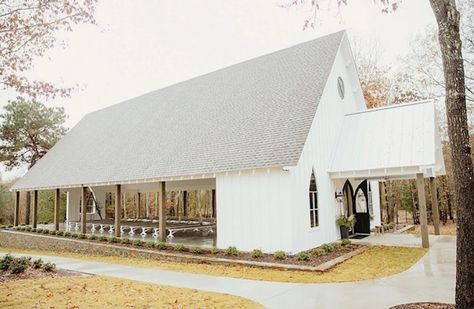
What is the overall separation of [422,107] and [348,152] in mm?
3636

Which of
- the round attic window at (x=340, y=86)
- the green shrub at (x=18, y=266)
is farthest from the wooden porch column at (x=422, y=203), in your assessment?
the green shrub at (x=18, y=266)

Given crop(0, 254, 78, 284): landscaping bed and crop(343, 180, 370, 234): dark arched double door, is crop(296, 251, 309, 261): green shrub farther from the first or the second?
crop(0, 254, 78, 284): landscaping bed

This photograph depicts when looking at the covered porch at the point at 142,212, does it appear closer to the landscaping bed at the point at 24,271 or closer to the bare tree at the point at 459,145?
the landscaping bed at the point at 24,271

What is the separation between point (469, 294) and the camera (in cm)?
525

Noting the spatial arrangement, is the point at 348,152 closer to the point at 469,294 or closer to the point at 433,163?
the point at 433,163

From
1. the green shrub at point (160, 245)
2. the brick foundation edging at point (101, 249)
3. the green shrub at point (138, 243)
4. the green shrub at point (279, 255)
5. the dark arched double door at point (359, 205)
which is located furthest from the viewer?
the dark arched double door at point (359, 205)

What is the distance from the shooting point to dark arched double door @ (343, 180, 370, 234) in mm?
16641

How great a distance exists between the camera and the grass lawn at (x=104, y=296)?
680 cm

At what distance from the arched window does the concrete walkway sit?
11.9 ft

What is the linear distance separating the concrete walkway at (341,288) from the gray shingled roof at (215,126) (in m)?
4.09

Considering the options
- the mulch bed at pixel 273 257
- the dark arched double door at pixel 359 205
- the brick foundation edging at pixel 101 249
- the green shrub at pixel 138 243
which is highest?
the dark arched double door at pixel 359 205

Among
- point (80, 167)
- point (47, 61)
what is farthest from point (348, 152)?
point (80, 167)

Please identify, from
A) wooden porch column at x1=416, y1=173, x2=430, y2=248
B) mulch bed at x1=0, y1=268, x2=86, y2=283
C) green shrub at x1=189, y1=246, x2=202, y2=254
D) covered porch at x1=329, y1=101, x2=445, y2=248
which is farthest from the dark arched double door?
mulch bed at x1=0, y1=268, x2=86, y2=283

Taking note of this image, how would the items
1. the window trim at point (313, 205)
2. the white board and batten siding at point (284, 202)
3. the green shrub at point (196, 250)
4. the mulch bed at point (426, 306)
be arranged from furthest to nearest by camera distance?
1. the green shrub at point (196, 250)
2. the window trim at point (313, 205)
3. the white board and batten siding at point (284, 202)
4. the mulch bed at point (426, 306)
